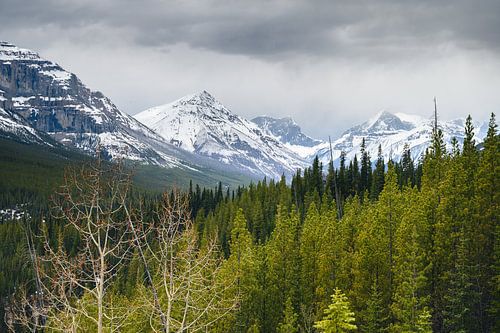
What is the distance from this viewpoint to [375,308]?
4066 cm

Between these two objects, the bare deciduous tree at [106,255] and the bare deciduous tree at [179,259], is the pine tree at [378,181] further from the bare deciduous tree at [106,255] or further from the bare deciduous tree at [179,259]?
the bare deciduous tree at [106,255]

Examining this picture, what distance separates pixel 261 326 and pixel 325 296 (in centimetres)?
660

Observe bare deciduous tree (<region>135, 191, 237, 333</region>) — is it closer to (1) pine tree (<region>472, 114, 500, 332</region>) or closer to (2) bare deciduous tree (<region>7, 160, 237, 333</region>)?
(2) bare deciduous tree (<region>7, 160, 237, 333</region>)

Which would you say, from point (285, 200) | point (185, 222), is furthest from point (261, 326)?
point (285, 200)

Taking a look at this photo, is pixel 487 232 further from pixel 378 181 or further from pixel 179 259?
pixel 378 181

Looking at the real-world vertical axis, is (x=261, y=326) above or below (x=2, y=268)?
above

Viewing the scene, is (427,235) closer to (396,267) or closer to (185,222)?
(396,267)

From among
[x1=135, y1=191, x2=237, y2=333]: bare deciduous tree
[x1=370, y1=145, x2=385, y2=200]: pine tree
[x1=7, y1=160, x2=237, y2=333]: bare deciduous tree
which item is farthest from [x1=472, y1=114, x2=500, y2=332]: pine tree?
[x1=370, y1=145, x2=385, y2=200]: pine tree

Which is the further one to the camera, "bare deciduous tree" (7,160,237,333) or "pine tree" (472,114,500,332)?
"pine tree" (472,114,500,332)

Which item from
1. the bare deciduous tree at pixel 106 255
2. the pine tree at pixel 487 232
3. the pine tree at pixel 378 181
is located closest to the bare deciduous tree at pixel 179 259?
the bare deciduous tree at pixel 106 255

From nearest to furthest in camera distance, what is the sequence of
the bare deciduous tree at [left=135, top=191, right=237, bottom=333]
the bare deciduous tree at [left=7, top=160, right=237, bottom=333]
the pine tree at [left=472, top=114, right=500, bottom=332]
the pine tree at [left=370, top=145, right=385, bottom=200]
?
the bare deciduous tree at [left=7, top=160, right=237, bottom=333] < the bare deciduous tree at [left=135, top=191, right=237, bottom=333] < the pine tree at [left=472, top=114, right=500, bottom=332] < the pine tree at [left=370, top=145, right=385, bottom=200]

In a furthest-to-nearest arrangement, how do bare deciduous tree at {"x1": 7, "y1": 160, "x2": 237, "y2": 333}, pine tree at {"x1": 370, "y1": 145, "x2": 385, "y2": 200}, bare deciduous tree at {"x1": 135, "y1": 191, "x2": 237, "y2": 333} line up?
pine tree at {"x1": 370, "y1": 145, "x2": 385, "y2": 200} → bare deciduous tree at {"x1": 135, "y1": 191, "x2": 237, "y2": 333} → bare deciduous tree at {"x1": 7, "y1": 160, "x2": 237, "y2": 333}

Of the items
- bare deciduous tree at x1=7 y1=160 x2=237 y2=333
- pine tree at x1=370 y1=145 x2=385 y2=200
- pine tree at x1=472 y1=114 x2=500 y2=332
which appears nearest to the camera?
bare deciduous tree at x1=7 y1=160 x2=237 y2=333

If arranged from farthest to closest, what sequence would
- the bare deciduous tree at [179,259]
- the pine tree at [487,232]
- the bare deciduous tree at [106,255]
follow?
the pine tree at [487,232], the bare deciduous tree at [179,259], the bare deciduous tree at [106,255]
